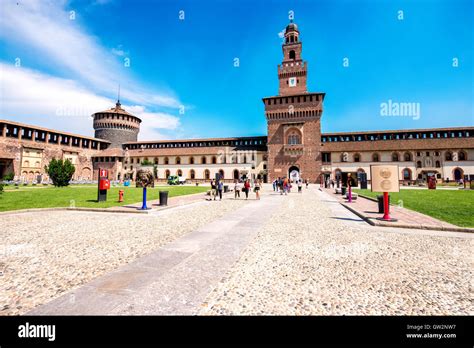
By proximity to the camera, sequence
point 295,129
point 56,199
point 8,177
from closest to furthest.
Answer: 1. point 56,199
2. point 8,177
3. point 295,129

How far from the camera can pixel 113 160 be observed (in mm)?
52969

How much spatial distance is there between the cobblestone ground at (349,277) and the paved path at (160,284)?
275 mm

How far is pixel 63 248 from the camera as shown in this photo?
16.4 feet

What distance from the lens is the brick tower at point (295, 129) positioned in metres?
42.7

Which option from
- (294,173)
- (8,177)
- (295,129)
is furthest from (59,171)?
(294,173)

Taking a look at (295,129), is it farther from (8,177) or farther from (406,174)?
(8,177)

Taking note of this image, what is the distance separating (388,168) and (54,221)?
12.8 meters

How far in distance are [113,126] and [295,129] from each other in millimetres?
50459

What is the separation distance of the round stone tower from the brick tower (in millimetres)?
42159

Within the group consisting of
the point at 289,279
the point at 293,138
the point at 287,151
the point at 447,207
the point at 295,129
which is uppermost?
the point at 295,129
